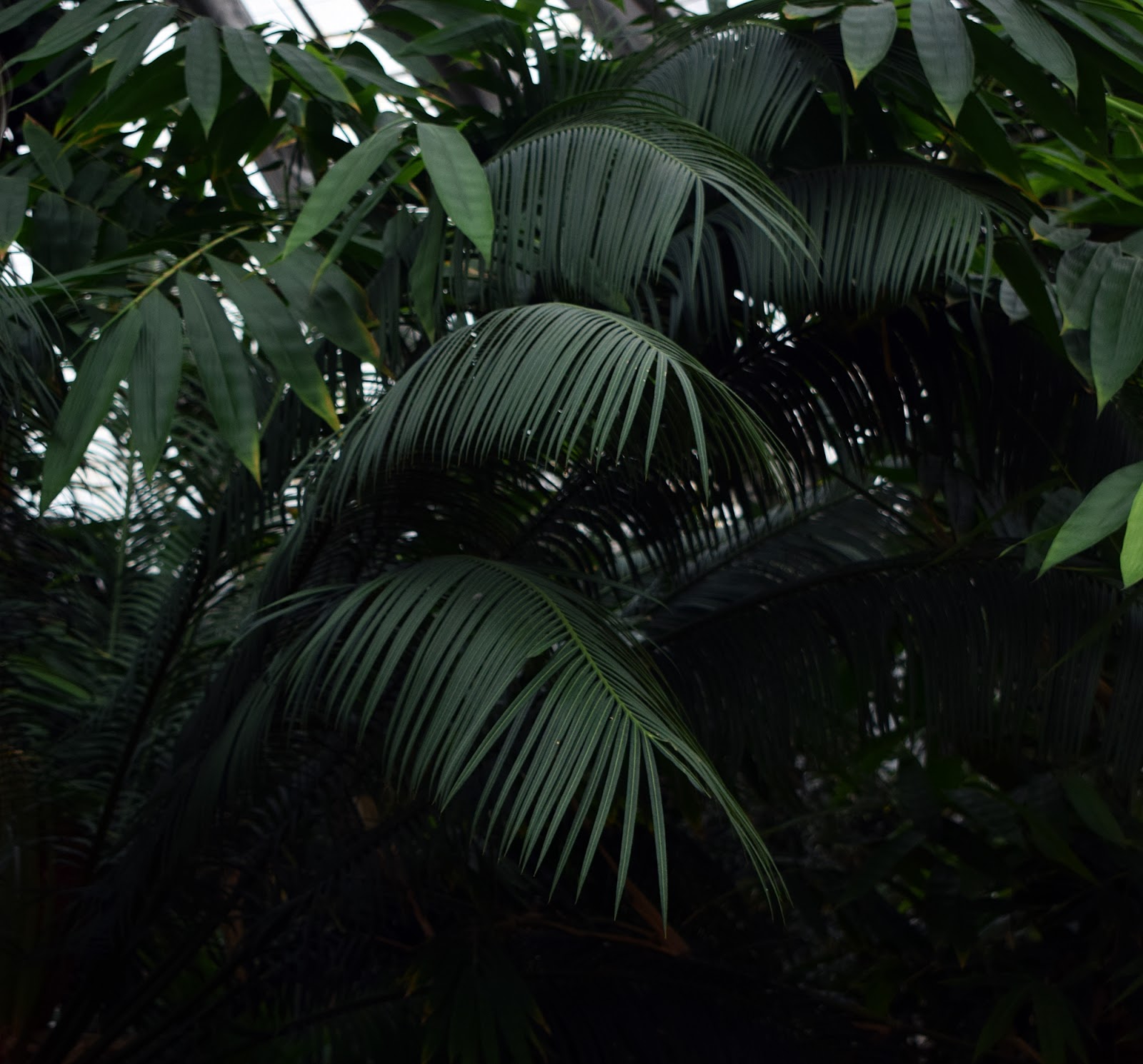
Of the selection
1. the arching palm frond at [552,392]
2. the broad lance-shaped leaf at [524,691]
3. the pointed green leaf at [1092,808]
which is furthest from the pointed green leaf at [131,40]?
the pointed green leaf at [1092,808]

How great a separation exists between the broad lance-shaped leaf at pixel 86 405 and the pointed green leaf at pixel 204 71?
295 mm

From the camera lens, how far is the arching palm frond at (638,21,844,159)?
58.9 inches

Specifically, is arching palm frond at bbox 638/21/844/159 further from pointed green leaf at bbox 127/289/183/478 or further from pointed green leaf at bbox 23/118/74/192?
pointed green leaf at bbox 23/118/74/192

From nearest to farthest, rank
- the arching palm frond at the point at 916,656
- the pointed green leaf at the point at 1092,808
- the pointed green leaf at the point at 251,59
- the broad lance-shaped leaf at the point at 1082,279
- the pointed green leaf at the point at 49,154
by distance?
the broad lance-shaped leaf at the point at 1082,279
the pointed green leaf at the point at 251,59
the arching palm frond at the point at 916,656
the pointed green leaf at the point at 49,154
the pointed green leaf at the point at 1092,808

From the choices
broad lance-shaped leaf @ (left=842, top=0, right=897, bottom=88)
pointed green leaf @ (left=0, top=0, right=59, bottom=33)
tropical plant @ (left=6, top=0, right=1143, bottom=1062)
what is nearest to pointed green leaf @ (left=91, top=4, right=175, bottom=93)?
tropical plant @ (left=6, top=0, right=1143, bottom=1062)

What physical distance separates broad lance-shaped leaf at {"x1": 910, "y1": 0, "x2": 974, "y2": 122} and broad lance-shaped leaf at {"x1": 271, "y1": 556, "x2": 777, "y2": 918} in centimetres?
65

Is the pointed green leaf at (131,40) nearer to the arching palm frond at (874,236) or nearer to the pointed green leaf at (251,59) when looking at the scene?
the pointed green leaf at (251,59)

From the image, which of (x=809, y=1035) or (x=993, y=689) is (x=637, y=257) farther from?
(x=809, y=1035)

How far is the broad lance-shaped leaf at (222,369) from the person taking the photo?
3.98ft

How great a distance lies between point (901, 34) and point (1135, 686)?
2.86 feet

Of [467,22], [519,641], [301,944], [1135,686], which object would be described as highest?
[467,22]

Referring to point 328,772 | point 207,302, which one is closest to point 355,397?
point 207,302

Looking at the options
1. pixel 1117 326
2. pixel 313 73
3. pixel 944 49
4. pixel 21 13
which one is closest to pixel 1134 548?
pixel 1117 326

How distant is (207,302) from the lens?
127 centimetres
